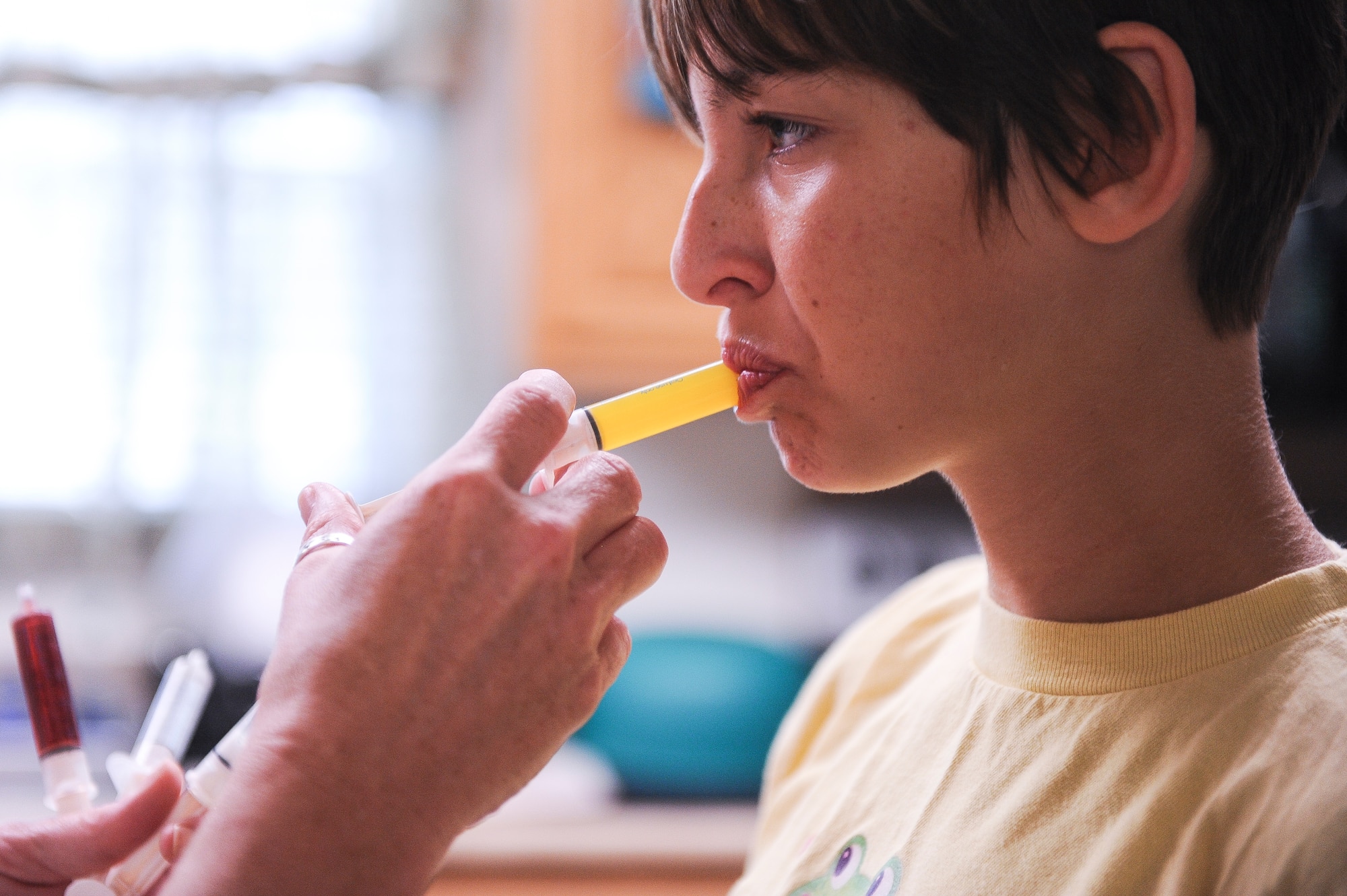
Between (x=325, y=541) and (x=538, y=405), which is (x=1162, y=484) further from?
(x=325, y=541)

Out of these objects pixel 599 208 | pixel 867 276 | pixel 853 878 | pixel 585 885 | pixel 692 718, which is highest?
pixel 599 208

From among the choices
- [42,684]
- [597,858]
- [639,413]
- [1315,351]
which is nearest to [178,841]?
[42,684]

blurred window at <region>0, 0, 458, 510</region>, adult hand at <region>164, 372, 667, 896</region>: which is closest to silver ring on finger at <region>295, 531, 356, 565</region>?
adult hand at <region>164, 372, 667, 896</region>

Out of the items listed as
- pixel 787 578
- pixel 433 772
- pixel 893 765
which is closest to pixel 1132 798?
pixel 893 765

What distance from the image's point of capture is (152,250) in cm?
180

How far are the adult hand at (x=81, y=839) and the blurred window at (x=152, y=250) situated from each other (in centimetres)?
122

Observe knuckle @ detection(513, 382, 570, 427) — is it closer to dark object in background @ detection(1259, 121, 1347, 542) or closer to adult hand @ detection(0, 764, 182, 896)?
adult hand @ detection(0, 764, 182, 896)

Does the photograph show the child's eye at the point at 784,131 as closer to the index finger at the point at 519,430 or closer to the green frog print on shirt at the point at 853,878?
the index finger at the point at 519,430

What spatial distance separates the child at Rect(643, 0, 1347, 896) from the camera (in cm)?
52

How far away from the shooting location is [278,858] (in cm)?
46

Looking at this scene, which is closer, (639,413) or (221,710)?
(639,413)

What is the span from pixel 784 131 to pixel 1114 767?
0.39m

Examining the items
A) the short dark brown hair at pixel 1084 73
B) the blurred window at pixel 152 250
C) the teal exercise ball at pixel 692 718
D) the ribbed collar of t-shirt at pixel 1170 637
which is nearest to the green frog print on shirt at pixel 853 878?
the ribbed collar of t-shirt at pixel 1170 637

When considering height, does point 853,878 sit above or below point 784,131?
below
